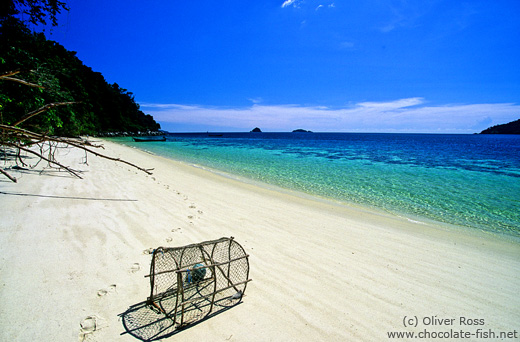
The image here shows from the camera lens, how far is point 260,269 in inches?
150

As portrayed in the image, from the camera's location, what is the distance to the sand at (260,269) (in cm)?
259

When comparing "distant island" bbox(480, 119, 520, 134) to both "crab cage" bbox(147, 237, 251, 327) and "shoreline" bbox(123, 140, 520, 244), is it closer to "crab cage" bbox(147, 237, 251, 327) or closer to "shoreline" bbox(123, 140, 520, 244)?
"shoreline" bbox(123, 140, 520, 244)

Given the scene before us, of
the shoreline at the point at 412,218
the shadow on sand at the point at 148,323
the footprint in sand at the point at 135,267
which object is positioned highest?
the footprint in sand at the point at 135,267

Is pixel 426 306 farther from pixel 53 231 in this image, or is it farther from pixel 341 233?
pixel 53 231

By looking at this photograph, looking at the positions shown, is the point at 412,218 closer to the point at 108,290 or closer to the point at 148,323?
the point at 148,323

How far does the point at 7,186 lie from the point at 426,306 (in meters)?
9.78

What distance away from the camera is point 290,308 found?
2957mm

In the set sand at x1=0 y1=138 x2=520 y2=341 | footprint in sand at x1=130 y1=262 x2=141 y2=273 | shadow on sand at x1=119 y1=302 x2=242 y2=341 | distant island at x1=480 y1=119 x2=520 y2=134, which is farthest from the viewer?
distant island at x1=480 y1=119 x2=520 y2=134

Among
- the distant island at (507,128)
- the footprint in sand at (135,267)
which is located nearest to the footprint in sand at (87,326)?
the footprint in sand at (135,267)

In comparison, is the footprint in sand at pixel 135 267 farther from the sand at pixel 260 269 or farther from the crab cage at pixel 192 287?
the crab cage at pixel 192 287

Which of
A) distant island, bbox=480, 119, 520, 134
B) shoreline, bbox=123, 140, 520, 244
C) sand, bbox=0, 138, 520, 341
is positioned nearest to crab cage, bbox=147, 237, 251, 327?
sand, bbox=0, 138, 520, 341

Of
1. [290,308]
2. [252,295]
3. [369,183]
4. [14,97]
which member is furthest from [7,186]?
[369,183]

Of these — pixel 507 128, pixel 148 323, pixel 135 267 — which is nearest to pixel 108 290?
pixel 135 267

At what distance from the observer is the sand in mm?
2586
